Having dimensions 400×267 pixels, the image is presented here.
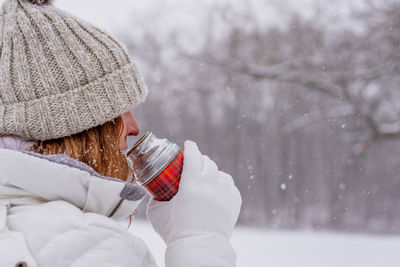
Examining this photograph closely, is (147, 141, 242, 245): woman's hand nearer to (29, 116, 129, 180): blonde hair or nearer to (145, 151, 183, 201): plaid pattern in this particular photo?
(145, 151, 183, 201): plaid pattern

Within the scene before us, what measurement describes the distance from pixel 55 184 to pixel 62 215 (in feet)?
0.28

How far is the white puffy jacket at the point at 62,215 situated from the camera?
798mm

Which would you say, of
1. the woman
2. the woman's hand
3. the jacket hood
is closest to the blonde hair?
the woman

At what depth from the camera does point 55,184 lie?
918 millimetres

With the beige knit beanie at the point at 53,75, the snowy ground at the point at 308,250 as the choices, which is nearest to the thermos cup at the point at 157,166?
the beige knit beanie at the point at 53,75

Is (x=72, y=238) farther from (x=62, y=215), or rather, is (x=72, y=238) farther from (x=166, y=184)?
(x=166, y=184)

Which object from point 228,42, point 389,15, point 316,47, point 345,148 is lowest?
point 345,148

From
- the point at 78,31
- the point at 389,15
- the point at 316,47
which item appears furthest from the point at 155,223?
the point at 316,47

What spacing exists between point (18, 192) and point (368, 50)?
7642 millimetres

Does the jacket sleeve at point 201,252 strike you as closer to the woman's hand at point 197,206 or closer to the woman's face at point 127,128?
the woman's hand at point 197,206

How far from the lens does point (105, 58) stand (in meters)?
1.34

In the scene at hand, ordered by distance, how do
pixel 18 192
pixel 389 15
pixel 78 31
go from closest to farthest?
pixel 18 192, pixel 78 31, pixel 389 15

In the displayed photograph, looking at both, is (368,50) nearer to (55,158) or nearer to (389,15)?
(389,15)

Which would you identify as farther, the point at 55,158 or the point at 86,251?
the point at 55,158
